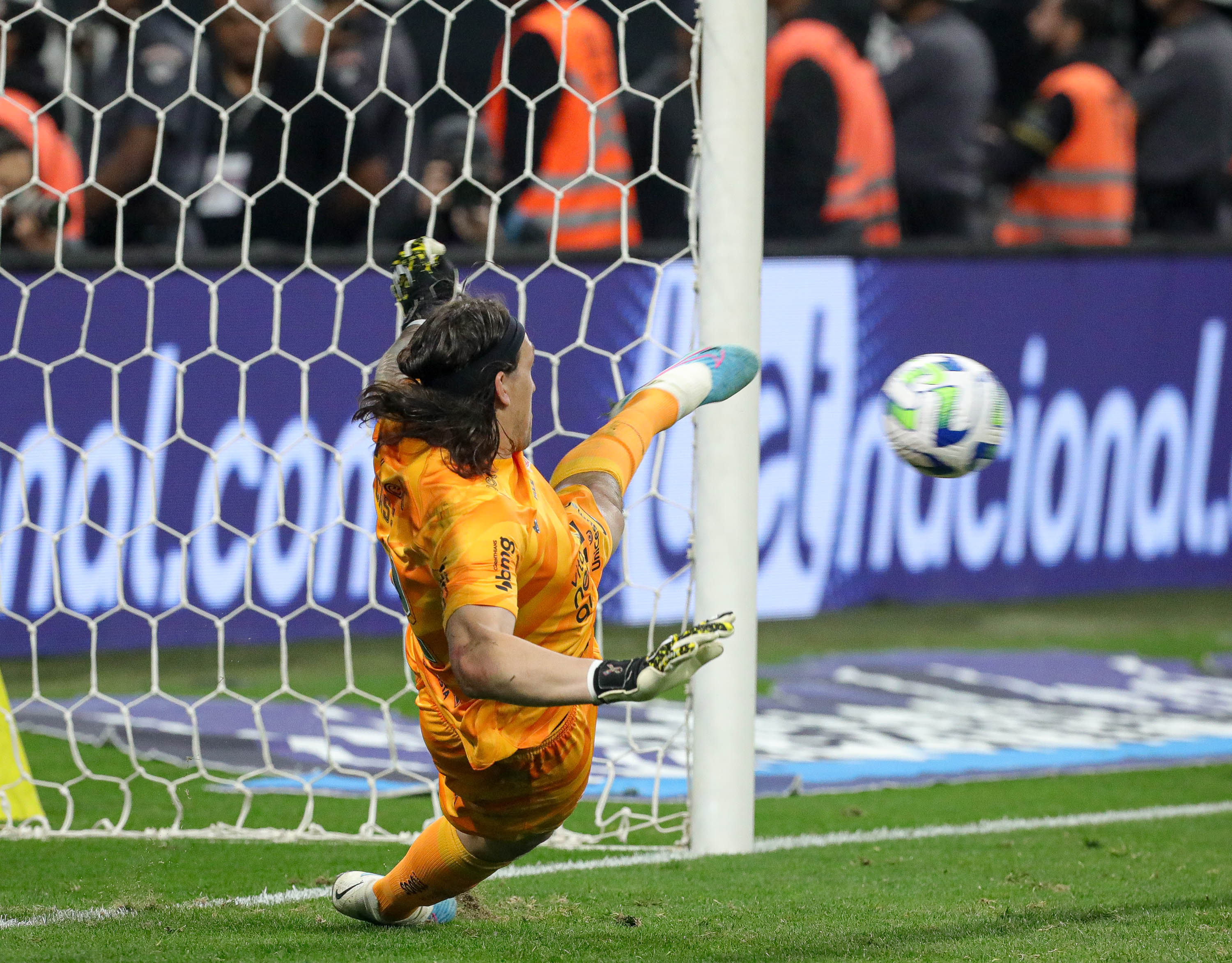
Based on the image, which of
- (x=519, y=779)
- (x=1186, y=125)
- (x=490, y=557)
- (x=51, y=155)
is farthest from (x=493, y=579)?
(x=1186, y=125)

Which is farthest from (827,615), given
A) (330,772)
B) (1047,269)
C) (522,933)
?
(522,933)

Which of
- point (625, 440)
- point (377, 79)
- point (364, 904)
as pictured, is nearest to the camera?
point (625, 440)

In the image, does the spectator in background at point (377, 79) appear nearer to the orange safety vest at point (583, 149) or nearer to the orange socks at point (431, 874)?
the orange safety vest at point (583, 149)

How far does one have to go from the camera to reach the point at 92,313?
693 cm

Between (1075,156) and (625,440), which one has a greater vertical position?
(1075,156)

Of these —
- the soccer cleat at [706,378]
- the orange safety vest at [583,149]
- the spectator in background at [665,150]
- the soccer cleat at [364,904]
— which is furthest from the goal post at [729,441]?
the spectator in background at [665,150]

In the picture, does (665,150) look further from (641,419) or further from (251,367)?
(641,419)

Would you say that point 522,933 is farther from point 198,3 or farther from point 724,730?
point 198,3

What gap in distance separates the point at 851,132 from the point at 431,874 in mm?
5852

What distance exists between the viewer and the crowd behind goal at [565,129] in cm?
767

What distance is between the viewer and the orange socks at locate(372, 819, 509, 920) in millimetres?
3562

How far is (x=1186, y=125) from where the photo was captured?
936cm

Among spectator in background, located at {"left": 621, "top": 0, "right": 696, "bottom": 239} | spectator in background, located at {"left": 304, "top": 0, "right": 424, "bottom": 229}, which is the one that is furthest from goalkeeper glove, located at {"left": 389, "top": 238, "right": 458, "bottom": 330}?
spectator in background, located at {"left": 621, "top": 0, "right": 696, "bottom": 239}

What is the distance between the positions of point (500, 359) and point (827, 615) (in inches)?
202
